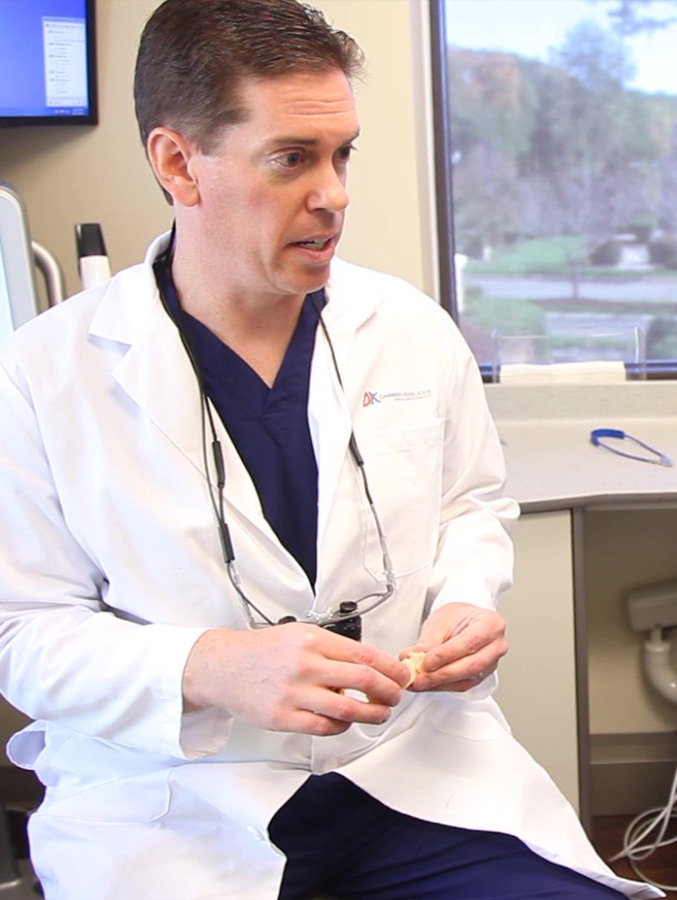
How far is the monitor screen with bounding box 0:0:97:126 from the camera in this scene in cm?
188

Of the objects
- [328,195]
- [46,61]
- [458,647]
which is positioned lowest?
[458,647]

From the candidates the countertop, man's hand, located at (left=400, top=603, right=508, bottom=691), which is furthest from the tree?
man's hand, located at (left=400, top=603, right=508, bottom=691)

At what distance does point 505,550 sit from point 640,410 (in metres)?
0.97

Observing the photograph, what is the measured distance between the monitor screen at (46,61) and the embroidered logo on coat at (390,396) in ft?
3.53

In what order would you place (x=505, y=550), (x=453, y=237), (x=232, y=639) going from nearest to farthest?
(x=232, y=639) < (x=505, y=550) < (x=453, y=237)

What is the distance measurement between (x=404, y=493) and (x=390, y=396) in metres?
0.12

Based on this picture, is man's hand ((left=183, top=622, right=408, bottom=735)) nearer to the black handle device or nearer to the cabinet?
the black handle device

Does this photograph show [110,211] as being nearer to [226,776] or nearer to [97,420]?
[97,420]

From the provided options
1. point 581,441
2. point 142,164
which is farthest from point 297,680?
point 142,164

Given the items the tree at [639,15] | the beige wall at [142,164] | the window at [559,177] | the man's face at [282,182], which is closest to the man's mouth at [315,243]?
the man's face at [282,182]

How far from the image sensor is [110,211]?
208 cm

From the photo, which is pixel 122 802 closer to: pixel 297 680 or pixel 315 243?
pixel 297 680

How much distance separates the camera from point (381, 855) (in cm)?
112

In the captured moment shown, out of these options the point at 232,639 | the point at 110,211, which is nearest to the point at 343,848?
the point at 232,639
